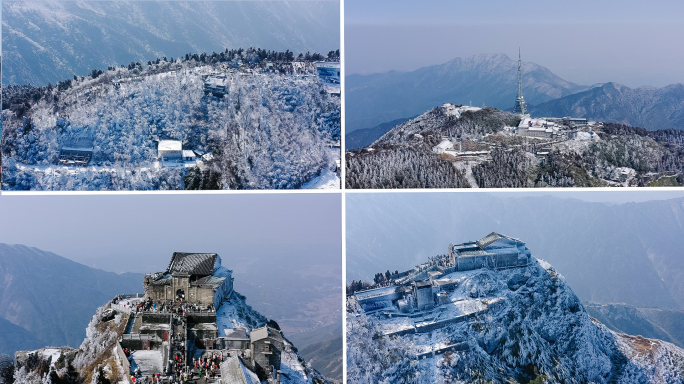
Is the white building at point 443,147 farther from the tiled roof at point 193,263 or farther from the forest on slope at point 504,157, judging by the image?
the tiled roof at point 193,263

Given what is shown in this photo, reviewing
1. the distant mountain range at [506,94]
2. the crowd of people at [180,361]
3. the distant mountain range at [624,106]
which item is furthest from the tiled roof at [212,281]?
the distant mountain range at [624,106]

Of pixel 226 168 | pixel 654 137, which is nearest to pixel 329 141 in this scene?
pixel 226 168

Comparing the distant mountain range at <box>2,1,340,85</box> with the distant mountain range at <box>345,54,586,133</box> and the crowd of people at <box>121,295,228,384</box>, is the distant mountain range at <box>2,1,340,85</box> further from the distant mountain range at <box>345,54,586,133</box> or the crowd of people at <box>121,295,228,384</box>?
the crowd of people at <box>121,295,228,384</box>

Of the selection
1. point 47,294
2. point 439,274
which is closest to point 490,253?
point 439,274

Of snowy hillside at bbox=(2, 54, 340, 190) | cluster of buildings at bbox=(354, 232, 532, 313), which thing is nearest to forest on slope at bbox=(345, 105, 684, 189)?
snowy hillside at bbox=(2, 54, 340, 190)

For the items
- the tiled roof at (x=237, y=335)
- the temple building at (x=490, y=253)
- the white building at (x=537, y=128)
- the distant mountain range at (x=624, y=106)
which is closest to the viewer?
the tiled roof at (x=237, y=335)
